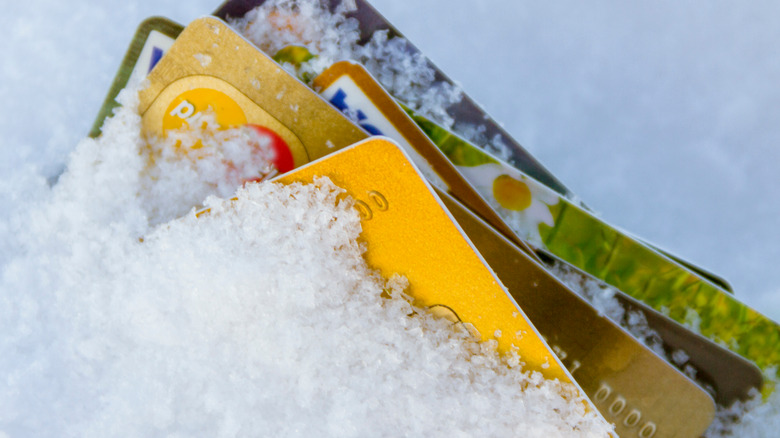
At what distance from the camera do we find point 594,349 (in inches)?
26.7

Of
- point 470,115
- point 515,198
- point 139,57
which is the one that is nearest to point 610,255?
point 515,198

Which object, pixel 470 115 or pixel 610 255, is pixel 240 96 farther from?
pixel 610 255

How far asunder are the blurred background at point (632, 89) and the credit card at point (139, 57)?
0.13 m

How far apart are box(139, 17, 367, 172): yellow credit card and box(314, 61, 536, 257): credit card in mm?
54

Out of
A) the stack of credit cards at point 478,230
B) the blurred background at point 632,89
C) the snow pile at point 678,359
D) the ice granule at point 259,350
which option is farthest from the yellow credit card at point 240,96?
the snow pile at point 678,359

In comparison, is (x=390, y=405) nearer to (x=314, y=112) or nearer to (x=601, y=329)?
(x=601, y=329)

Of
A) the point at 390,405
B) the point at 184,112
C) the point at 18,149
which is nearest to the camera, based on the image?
the point at 390,405

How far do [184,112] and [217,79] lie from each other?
69 millimetres

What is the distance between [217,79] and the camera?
0.74m

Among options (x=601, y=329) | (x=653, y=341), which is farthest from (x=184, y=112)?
(x=653, y=341)

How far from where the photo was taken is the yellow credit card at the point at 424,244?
0.60 meters

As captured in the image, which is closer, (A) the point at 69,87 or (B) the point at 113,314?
(B) the point at 113,314

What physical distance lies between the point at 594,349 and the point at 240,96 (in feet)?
1.85

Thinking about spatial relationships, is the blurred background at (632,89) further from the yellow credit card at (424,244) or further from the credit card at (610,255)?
the yellow credit card at (424,244)
